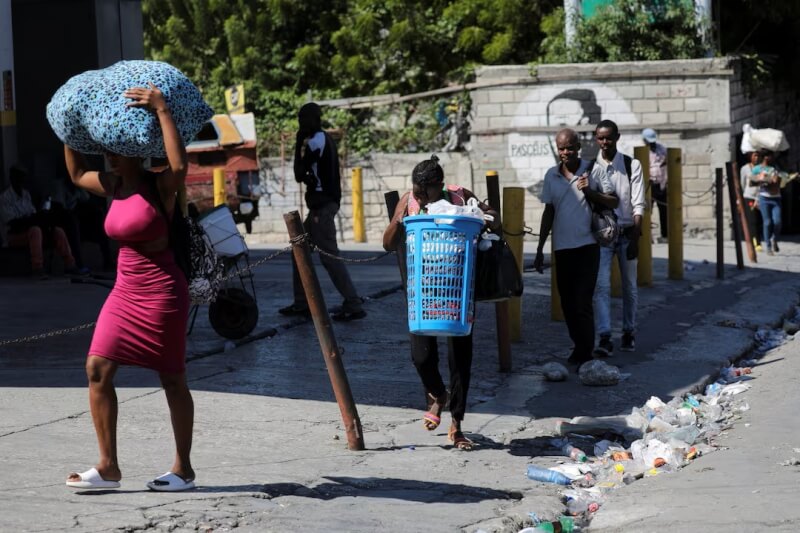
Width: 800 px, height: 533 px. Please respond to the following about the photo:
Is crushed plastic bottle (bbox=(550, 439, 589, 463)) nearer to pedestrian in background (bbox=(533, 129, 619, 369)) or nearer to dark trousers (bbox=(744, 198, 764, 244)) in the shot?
pedestrian in background (bbox=(533, 129, 619, 369))

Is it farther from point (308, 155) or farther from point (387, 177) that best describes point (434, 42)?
point (308, 155)

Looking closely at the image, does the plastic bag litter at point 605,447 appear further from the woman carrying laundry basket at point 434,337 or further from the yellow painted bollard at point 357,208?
the yellow painted bollard at point 357,208

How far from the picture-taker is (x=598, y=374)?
921cm

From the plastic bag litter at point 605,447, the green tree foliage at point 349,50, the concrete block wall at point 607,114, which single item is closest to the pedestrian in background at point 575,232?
the plastic bag litter at point 605,447

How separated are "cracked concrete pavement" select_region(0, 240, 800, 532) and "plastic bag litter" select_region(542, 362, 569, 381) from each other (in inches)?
2.4

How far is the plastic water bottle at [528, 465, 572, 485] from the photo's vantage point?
22.8 ft

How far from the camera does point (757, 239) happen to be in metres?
19.2

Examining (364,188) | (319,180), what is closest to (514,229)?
(319,180)

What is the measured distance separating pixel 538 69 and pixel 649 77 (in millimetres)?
1739

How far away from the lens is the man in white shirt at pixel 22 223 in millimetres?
14008

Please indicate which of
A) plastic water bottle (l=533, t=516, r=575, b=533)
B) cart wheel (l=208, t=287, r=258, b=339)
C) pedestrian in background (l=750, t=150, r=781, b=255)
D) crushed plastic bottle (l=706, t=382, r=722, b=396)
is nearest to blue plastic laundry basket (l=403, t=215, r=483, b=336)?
plastic water bottle (l=533, t=516, r=575, b=533)

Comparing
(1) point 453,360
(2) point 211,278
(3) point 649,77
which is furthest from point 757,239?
(2) point 211,278

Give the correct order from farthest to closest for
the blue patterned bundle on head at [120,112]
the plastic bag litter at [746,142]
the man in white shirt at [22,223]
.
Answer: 1. the plastic bag litter at [746,142]
2. the man in white shirt at [22,223]
3. the blue patterned bundle on head at [120,112]

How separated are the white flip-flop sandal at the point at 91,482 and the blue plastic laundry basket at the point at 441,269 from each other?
74.3 inches
